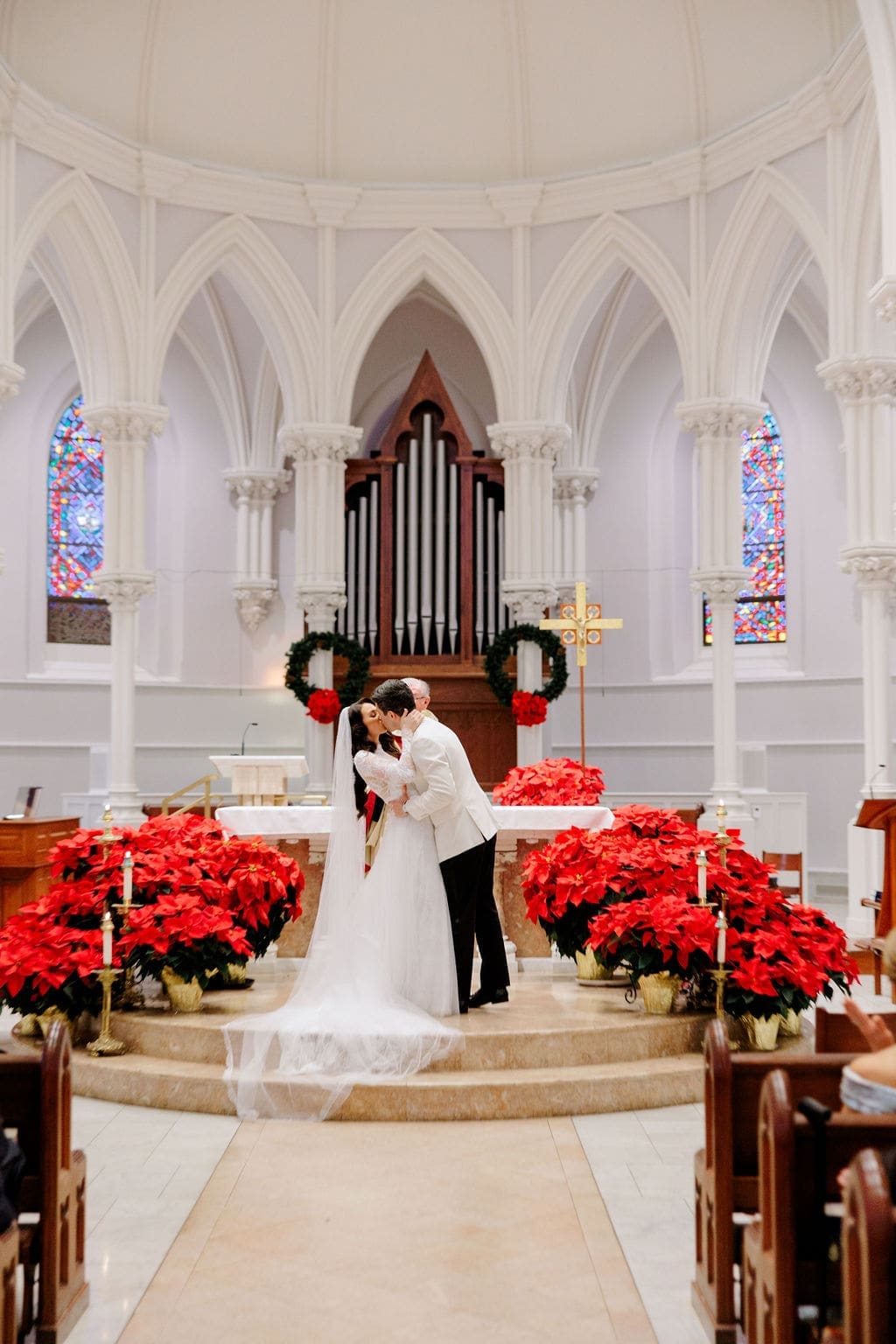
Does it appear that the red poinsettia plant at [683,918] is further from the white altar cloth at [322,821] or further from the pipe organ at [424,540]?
the pipe organ at [424,540]

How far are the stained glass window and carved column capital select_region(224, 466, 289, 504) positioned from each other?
534 centimetres

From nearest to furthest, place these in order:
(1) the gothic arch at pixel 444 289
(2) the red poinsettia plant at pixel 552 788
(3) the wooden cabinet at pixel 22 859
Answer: (2) the red poinsettia plant at pixel 552 788
(3) the wooden cabinet at pixel 22 859
(1) the gothic arch at pixel 444 289

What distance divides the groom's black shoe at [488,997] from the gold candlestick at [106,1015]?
1723mm

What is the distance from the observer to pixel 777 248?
44.5 feet

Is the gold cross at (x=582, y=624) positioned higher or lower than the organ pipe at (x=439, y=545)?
lower

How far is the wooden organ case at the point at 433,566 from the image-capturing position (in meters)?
14.9

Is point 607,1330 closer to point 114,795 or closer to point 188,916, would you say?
point 188,916

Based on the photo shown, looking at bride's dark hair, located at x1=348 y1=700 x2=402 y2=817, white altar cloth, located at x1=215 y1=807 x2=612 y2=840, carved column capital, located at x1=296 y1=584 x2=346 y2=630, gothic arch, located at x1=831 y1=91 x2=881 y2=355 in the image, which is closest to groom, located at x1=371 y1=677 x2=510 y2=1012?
bride's dark hair, located at x1=348 y1=700 x2=402 y2=817

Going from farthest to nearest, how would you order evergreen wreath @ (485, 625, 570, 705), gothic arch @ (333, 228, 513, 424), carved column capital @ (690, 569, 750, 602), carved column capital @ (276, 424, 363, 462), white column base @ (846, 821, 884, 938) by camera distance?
gothic arch @ (333, 228, 513, 424)
carved column capital @ (276, 424, 363, 462)
evergreen wreath @ (485, 625, 570, 705)
carved column capital @ (690, 569, 750, 602)
white column base @ (846, 821, 884, 938)

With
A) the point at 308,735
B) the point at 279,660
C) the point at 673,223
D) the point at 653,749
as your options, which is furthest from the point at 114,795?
the point at 673,223

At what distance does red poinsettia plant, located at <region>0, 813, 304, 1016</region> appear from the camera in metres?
6.73

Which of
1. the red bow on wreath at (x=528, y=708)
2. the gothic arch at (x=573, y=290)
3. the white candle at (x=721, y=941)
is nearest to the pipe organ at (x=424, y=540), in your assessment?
the red bow on wreath at (x=528, y=708)

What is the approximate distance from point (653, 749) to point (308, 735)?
4258mm

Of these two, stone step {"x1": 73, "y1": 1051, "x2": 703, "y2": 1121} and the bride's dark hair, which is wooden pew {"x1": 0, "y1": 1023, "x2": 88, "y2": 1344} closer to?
stone step {"x1": 73, "y1": 1051, "x2": 703, "y2": 1121}
